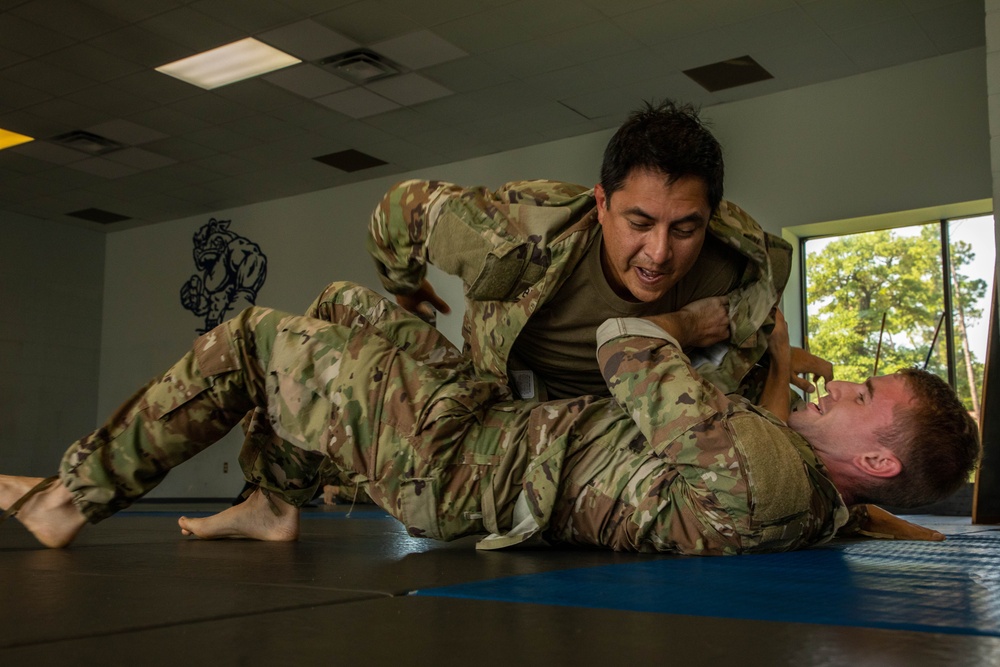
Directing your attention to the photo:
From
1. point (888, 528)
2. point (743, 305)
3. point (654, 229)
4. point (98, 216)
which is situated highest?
point (98, 216)

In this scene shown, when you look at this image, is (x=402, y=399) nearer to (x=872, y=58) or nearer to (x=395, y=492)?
(x=395, y=492)

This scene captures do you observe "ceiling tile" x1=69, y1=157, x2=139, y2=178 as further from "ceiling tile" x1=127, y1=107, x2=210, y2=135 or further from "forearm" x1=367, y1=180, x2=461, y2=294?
"forearm" x1=367, y1=180, x2=461, y2=294

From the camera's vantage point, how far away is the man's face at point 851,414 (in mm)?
1774

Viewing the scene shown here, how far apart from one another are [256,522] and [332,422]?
44 centimetres

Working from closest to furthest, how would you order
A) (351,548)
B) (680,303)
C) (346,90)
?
(351,548) < (680,303) < (346,90)

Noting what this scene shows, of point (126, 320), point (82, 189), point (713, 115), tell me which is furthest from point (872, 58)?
point (126, 320)

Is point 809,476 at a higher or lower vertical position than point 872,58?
lower

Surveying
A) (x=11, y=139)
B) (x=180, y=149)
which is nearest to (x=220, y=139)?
(x=180, y=149)

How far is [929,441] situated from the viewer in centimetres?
174

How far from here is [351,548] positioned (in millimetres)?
1815

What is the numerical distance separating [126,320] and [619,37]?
256 inches

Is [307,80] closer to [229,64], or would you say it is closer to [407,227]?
[229,64]

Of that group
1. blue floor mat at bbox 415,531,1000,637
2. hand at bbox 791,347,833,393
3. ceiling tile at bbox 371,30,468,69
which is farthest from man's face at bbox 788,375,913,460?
ceiling tile at bbox 371,30,468,69

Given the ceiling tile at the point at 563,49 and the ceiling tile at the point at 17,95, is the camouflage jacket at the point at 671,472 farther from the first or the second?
the ceiling tile at the point at 17,95
